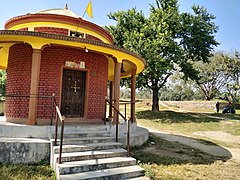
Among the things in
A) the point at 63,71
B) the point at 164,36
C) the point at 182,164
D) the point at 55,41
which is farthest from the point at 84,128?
the point at 164,36

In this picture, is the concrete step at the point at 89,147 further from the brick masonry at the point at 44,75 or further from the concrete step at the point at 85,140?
the brick masonry at the point at 44,75

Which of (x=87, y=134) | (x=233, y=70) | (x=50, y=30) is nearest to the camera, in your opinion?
(x=87, y=134)

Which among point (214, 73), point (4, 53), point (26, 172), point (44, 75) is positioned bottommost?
point (26, 172)

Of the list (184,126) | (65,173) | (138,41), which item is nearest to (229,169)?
(65,173)

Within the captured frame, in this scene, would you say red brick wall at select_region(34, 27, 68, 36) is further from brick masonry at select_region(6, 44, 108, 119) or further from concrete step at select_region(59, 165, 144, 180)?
concrete step at select_region(59, 165, 144, 180)

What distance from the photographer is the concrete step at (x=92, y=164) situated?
178 inches

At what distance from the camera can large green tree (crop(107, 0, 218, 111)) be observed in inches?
758

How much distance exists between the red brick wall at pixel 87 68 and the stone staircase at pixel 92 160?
6.75ft

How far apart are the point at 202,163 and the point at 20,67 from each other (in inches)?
279

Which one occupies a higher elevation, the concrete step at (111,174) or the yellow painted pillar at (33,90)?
the yellow painted pillar at (33,90)

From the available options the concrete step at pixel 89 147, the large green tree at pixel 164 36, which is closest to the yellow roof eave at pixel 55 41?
the concrete step at pixel 89 147

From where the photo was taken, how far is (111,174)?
4641 mm

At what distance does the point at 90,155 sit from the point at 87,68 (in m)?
3.85

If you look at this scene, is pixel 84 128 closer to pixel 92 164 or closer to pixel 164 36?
pixel 92 164
